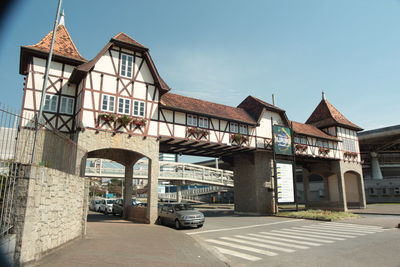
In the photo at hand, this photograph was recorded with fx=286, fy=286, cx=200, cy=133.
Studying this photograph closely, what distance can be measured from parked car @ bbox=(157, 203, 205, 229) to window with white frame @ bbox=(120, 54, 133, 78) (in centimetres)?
1008

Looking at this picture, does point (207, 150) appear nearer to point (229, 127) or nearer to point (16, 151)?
point (229, 127)

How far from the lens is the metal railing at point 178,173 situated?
41406mm

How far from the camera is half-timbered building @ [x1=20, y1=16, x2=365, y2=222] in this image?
64.3ft

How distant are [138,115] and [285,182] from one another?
1700 centimetres

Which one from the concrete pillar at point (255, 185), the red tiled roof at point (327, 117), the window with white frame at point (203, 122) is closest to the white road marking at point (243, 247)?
the window with white frame at point (203, 122)

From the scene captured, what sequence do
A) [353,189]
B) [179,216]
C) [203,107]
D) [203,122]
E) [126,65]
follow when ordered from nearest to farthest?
[179,216], [126,65], [203,122], [203,107], [353,189]

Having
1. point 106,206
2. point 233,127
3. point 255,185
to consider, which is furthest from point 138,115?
point 106,206

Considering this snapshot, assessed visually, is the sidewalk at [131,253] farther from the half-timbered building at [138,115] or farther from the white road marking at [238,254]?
the half-timbered building at [138,115]

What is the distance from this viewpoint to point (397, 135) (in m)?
53.9

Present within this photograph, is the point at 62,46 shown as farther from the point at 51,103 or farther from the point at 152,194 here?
the point at 152,194

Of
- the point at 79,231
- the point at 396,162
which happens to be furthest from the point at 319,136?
the point at 396,162

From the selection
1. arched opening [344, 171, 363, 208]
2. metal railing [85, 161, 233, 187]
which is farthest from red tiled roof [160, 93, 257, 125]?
arched opening [344, 171, 363, 208]

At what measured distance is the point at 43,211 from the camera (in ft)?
28.9

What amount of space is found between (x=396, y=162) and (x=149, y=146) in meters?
64.7
